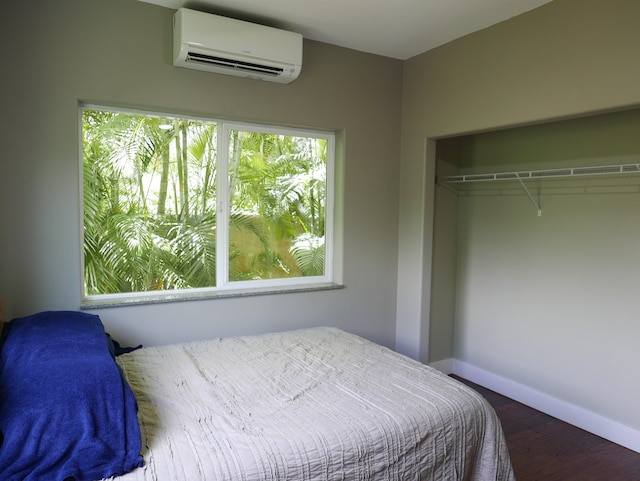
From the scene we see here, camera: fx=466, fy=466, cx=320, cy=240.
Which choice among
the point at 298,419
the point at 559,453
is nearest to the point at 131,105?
the point at 298,419

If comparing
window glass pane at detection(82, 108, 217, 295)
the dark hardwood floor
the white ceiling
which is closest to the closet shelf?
the white ceiling

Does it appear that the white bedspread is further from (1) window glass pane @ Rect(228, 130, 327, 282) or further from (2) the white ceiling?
(2) the white ceiling

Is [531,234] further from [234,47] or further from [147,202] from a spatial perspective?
[147,202]

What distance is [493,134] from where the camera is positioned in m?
3.72

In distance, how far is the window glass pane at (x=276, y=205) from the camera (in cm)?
321

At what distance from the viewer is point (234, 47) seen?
2746 mm

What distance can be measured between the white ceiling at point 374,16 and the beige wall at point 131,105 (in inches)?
8.7

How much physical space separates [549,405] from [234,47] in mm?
3174

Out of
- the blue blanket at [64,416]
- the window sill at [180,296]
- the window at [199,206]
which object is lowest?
the blue blanket at [64,416]

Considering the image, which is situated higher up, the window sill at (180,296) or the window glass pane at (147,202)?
the window glass pane at (147,202)

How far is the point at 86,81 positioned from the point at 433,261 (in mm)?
2721

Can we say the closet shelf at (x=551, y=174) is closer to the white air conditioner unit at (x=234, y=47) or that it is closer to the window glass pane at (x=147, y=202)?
the white air conditioner unit at (x=234, y=47)

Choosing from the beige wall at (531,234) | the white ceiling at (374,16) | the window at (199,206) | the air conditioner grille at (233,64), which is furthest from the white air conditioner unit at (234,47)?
the beige wall at (531,234)

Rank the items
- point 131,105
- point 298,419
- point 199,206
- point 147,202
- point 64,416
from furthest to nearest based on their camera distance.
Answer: point 199,206
point 147,202
point 131,105
point 298,419
point 64,416
